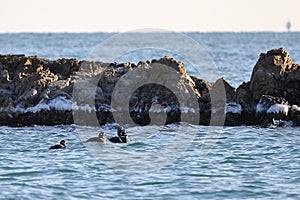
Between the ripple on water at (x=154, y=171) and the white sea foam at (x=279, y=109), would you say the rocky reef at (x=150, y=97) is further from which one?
the ripple on water at (x=154, y=171)

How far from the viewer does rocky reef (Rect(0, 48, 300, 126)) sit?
26.4m

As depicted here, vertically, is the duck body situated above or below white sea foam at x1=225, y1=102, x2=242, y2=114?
below

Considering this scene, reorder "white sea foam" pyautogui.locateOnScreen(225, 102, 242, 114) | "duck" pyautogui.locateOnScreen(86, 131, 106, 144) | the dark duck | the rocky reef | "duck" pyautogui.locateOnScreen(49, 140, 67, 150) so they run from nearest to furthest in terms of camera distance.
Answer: "duck" pyautogui.locateOnScreen(49, 140, 67, 150), "duck" pyautogui.locateOnScreen(86, 131, 106, 144), the dark duck, the rocky reef, "white sea foam" pyautogui.locateOnScreen(225, 102, 242, 114)

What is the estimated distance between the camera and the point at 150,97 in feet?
88.7

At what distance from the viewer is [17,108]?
26.5 meters

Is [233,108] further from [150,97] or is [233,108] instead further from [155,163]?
[155,163]

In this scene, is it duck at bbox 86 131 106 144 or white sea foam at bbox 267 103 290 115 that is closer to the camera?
duck at bbox 86 131 106 144

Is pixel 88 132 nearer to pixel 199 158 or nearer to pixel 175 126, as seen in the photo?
pixel 175 126

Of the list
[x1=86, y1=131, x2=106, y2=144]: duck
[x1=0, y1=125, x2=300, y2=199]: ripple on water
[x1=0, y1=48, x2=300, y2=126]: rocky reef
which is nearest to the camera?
[x1=0, y1=125, x2=300, y2=199]: ripple on water

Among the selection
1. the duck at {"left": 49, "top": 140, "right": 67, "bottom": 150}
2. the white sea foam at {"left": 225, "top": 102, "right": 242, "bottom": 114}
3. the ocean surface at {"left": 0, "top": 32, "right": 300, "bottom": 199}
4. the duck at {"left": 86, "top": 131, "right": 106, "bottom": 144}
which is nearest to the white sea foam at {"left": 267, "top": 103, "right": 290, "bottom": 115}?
the ocean surface at {"left": 0, "top": 32, "right": 300, "bottom": 199}

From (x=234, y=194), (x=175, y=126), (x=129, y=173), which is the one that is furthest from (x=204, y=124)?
(x=234, y=194)

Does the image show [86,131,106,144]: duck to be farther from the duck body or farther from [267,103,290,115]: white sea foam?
[267,103,290,115]: white sea foam

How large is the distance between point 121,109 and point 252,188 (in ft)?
30.9

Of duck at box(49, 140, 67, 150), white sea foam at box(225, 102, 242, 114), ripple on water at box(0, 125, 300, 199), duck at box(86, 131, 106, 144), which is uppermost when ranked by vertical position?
white sea foam at box(225, 102, 242, 114)
